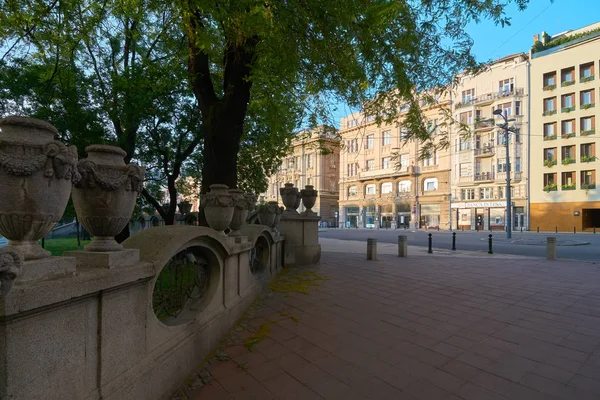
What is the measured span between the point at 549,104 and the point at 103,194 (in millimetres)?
45067

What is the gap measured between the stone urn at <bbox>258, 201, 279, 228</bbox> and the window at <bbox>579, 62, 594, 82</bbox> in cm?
4027

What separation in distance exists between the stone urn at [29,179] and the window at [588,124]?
4376cm

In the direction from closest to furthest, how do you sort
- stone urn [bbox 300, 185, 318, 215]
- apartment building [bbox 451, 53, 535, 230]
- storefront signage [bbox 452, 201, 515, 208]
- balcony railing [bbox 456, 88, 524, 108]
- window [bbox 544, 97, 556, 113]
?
stone urn [bbox 300, 185, 318, 215] → window [bbox 544, 97, 556, 113] → apartment building [bbox 451, 53, 535, 230] → balcony railing [bbox 456, 88, 524, 108] → storefront signage [bbox 452, 201, 515, 208]

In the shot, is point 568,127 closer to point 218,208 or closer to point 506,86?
point 506,86

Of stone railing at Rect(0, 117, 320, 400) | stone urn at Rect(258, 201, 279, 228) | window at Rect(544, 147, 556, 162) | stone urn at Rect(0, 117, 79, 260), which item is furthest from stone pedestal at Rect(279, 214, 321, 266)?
window at Rect(544, 147, 556, 162)

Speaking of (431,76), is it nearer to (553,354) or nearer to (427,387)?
(553,354)

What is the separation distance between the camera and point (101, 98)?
39.0 feet

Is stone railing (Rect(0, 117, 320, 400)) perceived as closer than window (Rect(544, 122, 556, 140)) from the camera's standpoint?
Yes

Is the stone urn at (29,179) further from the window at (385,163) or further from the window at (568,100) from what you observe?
the window at (385,163)

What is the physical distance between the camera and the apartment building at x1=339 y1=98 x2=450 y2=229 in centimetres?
4216

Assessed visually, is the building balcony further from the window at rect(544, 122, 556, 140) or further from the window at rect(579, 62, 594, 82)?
the window at rect(579, 62, 594, 82)

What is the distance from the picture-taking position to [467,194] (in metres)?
40.1

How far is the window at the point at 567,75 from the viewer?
34594mm

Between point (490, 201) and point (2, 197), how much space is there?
141 feet
